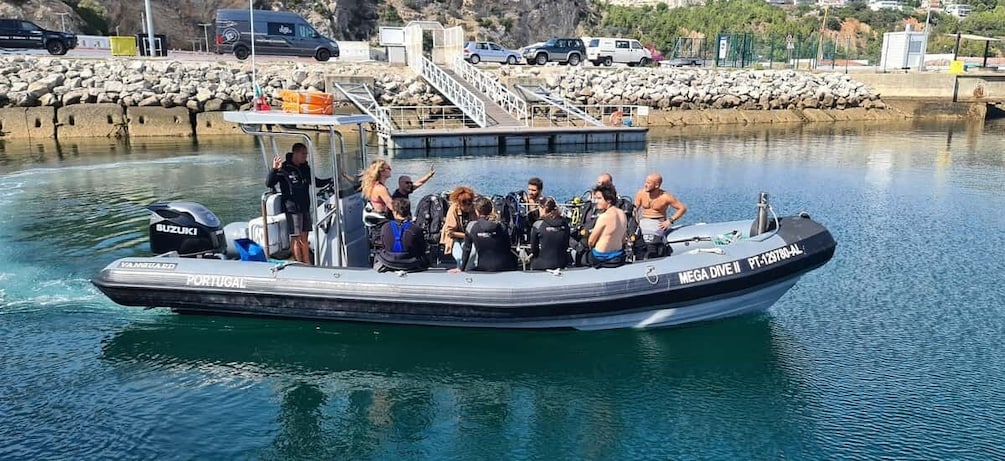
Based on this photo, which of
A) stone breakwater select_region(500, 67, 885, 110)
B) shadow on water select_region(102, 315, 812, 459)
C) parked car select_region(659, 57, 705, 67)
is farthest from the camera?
parked car select_region(659, 57, 705, 67)

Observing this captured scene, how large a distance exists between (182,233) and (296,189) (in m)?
1.45

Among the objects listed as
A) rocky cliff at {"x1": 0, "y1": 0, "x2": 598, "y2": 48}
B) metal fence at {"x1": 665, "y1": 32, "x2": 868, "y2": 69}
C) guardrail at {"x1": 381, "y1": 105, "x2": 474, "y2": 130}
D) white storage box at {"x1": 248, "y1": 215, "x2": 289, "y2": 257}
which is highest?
rocky cliff at {"x1": 0, "y1": 0, "x2": 598, "y2": 48}

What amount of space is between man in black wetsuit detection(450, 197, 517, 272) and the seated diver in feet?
1.39

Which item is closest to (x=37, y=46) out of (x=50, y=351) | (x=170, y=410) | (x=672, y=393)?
(x=50, y=351)

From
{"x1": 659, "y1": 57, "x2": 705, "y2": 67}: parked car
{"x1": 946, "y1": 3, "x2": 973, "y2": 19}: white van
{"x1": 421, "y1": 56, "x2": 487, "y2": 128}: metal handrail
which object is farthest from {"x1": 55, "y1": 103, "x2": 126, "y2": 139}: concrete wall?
{"x1": 946, "y1": 3, "x2": 973, "y2": 19}: white van

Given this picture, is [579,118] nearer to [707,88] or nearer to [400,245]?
[707,88]

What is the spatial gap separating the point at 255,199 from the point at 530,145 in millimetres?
11891

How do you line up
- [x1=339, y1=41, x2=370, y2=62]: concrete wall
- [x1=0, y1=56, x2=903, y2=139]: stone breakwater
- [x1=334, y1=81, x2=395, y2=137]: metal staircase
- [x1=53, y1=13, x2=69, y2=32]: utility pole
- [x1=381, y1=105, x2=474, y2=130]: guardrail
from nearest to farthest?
[x1=334, y1=81, x2=395, y2=137]: metal staircase
[x1=0, y1=56, x2=903, y2=139]: stone breakwater
[x1=381, y1=105, x2=474, y2=130]: guardrail
[x1=339, y1=41, x2=370, y2=62]: concrete wall
[x1=53, y1=13, x2=69, y2=32]: utility pole

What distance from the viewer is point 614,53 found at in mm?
39531

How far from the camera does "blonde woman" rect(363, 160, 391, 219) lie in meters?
8.20

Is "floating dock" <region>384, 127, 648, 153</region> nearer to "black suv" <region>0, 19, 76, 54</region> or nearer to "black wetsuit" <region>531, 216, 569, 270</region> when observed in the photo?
"black suv" <region>0, 19, 76, 54</region>

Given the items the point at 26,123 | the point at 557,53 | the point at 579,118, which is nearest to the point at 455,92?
the point at 579,118

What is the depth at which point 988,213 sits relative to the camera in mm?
14055

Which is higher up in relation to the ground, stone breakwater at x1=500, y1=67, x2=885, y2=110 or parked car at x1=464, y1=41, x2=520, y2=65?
parked car at x1=464, y1=41, x2=520, y2=65
